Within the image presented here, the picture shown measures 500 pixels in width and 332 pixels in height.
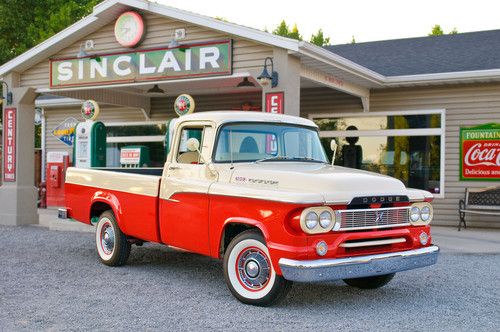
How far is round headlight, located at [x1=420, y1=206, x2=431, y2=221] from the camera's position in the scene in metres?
6.06

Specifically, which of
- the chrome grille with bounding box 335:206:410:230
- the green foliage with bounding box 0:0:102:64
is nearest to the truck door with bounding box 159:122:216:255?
the chrome grille with bounding box 335:206:410:230

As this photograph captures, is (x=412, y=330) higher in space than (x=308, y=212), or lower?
lower

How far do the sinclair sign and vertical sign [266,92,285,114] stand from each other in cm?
551

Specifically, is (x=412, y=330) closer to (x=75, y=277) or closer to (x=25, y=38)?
(x=75, y=277)

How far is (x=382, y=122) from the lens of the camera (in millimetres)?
13383

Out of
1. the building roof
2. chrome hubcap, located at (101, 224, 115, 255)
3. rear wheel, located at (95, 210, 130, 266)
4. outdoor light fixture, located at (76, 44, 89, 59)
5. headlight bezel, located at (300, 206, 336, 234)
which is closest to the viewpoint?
headlight bezel, located at (300, 206, 336, 234)

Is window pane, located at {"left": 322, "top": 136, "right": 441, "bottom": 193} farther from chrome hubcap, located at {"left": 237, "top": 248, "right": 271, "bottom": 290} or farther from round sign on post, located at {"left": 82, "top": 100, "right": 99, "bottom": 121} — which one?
chrome hubcap, located at {"left": 237, "top": 248, "right": 271, "bottom": 290}

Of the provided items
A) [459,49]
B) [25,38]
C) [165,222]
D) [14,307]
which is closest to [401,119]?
[459,49]

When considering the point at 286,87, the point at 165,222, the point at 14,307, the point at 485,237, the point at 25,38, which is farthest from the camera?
the point at 25,38

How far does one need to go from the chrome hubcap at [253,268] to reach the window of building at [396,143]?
8288 millimetres

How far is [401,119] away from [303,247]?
8743 millimetres

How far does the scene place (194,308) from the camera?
5562 mm

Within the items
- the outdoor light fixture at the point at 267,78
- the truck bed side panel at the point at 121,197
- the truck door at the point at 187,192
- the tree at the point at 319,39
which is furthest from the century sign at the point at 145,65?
the tree at the point at 319,39

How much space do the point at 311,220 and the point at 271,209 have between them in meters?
0.41
